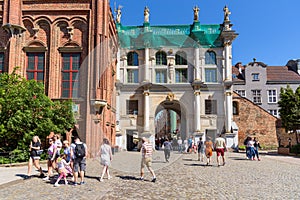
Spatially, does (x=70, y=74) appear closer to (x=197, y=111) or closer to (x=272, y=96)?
(x=197, y=111)

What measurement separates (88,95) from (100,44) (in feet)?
12.6

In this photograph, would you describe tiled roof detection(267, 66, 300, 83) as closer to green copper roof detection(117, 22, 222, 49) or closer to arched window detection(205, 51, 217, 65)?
arched window detection(205, 51, 217, 65)

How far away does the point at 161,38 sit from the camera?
118 feet

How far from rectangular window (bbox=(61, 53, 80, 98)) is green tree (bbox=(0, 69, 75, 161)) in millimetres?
3316

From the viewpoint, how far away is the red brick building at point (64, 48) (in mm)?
20250

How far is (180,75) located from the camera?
34.9 meters

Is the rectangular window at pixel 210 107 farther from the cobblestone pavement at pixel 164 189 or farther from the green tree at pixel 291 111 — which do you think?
the cobblestone pavement at pixel 164 189

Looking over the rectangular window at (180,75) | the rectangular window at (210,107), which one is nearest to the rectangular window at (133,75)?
the rectangular window at (180,75)

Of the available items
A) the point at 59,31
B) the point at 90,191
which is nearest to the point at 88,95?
the point at 59,31

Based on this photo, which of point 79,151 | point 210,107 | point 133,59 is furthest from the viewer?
point 133,59

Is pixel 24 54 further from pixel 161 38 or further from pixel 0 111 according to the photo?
pixel 161 38

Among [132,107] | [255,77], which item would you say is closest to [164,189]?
[132,107]

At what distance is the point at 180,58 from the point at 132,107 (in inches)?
342

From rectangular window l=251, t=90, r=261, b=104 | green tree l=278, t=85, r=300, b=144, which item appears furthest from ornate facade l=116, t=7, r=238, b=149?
rectangular window l=251, t=90, r=261, b=104
